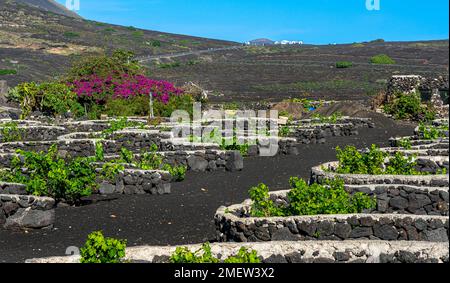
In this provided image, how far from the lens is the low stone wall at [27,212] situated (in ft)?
41.8

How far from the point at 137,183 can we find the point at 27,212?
3.55 metres

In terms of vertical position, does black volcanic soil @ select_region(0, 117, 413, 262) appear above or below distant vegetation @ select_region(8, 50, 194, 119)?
below

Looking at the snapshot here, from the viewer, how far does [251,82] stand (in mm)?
77500

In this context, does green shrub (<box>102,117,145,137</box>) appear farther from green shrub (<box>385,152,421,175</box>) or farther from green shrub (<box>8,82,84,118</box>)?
green shrub (<box>385,152,421,175</box>)

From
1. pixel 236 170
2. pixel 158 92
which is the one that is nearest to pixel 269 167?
pixel 236 170

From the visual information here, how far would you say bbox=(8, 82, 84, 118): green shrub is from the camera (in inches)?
1465

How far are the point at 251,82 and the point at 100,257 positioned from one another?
69969 millimetres

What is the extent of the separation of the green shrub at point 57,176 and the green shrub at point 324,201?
520cm

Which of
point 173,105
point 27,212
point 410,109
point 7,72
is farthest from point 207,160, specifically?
point 7,72

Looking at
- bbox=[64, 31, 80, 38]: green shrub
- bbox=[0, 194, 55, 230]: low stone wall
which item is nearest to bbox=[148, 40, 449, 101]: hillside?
bbox=[64, 31, 80, 38]: green shrub

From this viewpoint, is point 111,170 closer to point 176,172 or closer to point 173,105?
point 176,172

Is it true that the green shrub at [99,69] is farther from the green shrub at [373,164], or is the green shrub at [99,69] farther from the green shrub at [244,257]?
the green shrub at [244,257]

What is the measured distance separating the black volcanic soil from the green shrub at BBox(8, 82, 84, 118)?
19156 mm

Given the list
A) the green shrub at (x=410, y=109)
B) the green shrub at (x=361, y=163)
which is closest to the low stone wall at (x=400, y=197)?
the green shrub at (x=361, y=163)
